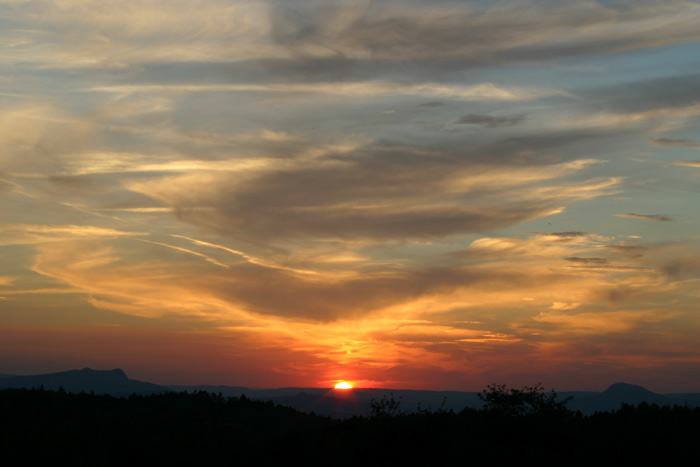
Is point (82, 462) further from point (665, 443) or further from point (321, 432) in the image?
point (665, 443)

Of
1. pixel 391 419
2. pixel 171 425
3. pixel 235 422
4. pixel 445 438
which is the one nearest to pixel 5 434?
pixel 171 425

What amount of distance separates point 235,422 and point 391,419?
17678mm

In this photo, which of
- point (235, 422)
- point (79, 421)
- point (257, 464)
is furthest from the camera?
point (235, 422)

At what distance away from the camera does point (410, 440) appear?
3105 cm

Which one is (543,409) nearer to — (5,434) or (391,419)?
(391,419)

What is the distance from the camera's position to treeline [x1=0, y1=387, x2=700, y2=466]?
30.2 m

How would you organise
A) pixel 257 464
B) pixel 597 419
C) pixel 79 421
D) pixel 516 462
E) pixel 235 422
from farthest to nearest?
pixel 235 422
pixel 79 421
pixel 597 419
pixel 257 464
pixel 516 462

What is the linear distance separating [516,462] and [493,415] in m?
5.55

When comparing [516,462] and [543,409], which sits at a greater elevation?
[543,409]

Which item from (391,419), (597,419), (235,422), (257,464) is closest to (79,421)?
(235,422)

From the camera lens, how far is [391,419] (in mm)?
33188

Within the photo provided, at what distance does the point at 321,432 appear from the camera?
3509cm

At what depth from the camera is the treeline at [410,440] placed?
99.1ft

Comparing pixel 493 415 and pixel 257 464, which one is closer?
pixel 257 464
